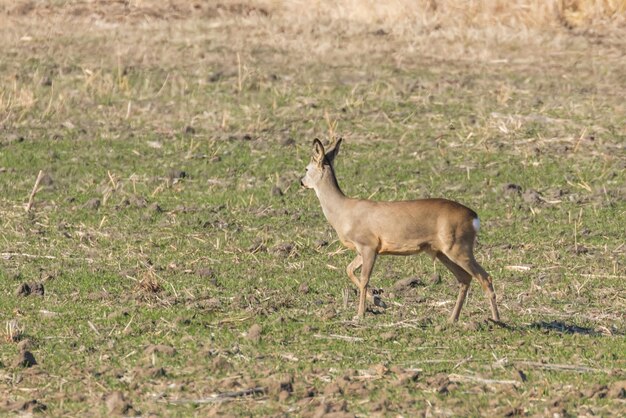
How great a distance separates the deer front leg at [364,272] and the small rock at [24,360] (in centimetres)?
237

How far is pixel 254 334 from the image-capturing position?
9.33 metres

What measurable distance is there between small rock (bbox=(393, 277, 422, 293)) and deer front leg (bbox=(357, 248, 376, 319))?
3.88 ft

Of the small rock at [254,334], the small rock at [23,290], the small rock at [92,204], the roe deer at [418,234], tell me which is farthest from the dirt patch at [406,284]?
the small rock at [92,204]

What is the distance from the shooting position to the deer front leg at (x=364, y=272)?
390 inches

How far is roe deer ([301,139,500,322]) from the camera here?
32.2ft

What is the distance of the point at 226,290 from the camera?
11047 millimetres

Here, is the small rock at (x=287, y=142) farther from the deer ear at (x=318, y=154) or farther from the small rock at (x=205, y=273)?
the deer ear at (x=318, y=154)

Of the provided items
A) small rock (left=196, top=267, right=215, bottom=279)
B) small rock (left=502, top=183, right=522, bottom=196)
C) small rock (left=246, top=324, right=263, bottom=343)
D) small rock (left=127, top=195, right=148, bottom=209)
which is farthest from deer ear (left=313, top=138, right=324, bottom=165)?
small rock (left=502, top=183, right=522, bottom=196)

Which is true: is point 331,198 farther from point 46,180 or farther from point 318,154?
point 46,180

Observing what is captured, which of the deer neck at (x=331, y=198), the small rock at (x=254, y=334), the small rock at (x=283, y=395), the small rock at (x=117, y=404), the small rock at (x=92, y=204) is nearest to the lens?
the small rock at (x=117, y=404)

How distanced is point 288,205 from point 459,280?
434 cm

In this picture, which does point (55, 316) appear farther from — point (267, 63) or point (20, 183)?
point (267, 63)

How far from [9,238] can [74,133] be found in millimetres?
4043

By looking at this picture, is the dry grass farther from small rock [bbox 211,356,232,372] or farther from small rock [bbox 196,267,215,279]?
small rock [bbox 211,356,232,372]
